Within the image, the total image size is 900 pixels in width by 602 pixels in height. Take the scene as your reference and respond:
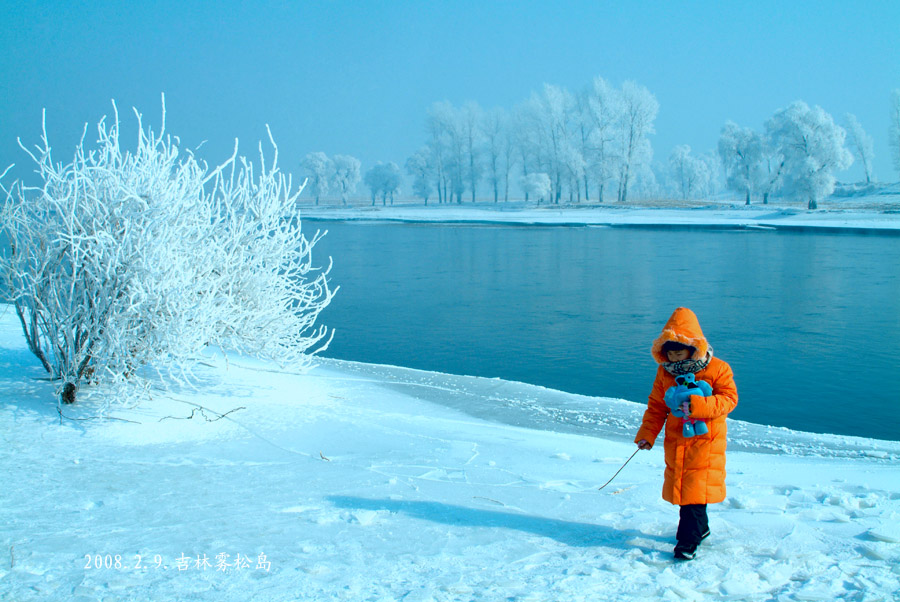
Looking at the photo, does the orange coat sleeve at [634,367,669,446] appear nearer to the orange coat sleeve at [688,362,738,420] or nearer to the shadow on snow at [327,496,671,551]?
the orange coat sleeve at [688,362,738,420]

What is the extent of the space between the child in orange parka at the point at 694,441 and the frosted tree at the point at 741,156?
209 feet

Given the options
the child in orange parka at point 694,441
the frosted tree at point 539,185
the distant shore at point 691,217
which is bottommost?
the child in orange parka at point 694,441

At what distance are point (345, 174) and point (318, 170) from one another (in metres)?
3.73

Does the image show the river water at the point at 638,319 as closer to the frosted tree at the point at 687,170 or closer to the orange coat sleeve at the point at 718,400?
the orange coat sleeve at the point at 718,400

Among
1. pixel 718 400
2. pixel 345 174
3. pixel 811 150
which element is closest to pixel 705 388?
pixel 718 400

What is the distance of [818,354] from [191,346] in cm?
956

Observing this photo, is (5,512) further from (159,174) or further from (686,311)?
(686,311)

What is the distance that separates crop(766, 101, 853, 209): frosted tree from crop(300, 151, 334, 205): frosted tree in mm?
61621

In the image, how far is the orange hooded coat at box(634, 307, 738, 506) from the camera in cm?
321

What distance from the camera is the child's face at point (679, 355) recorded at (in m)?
3.26

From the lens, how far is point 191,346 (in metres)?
5.66

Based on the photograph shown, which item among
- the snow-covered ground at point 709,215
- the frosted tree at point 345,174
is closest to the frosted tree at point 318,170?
the frosted tree at point 345,174

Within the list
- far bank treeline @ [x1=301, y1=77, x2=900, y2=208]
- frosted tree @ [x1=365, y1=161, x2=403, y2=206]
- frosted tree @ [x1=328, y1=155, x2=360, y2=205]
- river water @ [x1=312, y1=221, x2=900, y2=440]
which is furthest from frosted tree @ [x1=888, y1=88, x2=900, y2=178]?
frosted tree @ [x1=328, y1=155, x2=360, y2=205]

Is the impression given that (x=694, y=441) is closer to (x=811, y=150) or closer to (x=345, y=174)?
(x=811, y=150)
